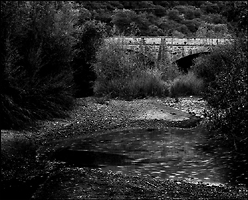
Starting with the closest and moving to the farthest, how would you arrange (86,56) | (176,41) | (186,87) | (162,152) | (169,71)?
(162,152)
(86,56)
(186,87)
(169,71)
(176,41)

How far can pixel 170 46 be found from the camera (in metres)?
29.7

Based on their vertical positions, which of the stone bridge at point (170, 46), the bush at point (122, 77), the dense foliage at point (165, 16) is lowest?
the bush at point (122, 77)

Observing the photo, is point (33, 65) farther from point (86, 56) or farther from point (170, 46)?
point (170, 46)

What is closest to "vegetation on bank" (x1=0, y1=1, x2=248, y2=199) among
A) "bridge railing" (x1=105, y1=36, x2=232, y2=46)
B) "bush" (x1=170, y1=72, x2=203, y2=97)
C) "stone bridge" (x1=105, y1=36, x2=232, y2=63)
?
"bush" (x1=170, y1=72, x2=203, y2=97)

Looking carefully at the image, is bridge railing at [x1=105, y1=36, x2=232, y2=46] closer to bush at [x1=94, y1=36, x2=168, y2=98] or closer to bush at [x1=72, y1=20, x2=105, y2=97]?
bush at [x1=94, y1=36, x2=168, y2=98]

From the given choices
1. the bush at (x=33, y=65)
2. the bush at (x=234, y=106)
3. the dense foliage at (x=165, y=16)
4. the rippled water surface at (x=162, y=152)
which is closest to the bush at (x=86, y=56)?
the bush at (x=33, y=65)

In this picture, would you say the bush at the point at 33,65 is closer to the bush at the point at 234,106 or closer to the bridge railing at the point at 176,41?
the bush at the point at 234,106

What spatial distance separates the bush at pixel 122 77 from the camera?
2148 centimetres

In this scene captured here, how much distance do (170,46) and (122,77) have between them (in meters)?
8.40

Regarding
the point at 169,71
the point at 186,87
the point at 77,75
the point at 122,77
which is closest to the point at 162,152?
the point at 77,75

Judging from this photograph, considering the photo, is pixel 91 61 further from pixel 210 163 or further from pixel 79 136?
pixel 210 163

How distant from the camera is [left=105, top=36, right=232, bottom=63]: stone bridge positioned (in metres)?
26.7

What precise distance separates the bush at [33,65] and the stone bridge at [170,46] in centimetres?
854

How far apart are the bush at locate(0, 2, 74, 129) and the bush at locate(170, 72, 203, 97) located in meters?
5.68
